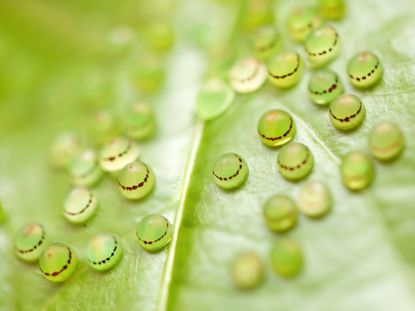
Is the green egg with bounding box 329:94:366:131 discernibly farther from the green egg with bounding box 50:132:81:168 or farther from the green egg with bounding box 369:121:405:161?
the green egg with bounding box 50:132:81:168

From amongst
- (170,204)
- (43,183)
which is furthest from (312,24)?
(43,183)

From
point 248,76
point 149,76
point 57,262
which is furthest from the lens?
point 149,76

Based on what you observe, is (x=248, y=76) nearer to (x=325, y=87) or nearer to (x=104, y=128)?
(x=325, y=87)

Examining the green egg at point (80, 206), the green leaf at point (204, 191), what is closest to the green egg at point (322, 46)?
the green leaf at point (204, 191)

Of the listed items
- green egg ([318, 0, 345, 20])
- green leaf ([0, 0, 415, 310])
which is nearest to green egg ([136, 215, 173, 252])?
green leaf ([0, 0, 415, 310])

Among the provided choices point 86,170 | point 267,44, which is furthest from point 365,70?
point 86,170

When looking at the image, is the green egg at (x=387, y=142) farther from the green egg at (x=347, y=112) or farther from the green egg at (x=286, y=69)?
the green egg at (x=286, y=69)
